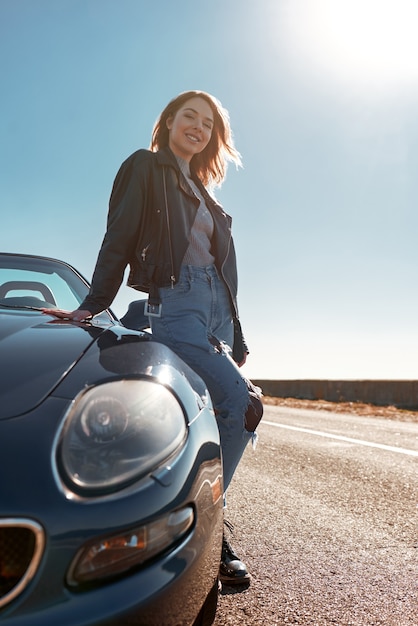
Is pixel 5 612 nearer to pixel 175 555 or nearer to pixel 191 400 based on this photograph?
pixel 175 555

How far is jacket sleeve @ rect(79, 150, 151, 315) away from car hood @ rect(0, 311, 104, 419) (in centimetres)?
33

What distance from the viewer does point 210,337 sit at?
2395 mm

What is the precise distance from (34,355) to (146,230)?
1034mm

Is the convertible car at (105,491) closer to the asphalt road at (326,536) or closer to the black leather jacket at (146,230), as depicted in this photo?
the asphalt road at (326,536)

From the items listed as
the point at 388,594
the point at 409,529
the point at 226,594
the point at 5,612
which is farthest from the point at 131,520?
the point at 409,529

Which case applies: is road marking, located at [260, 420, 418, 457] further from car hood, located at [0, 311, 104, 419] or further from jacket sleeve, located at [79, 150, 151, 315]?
car hood, located at [0, 311, 104, 419]

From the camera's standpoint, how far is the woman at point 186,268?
225 centimetres

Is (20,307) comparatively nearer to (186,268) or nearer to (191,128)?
(186,268)

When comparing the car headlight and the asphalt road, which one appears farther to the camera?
the asphalt road

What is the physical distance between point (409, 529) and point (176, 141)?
2.23 meters

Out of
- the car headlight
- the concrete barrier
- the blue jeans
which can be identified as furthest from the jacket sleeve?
the concrete barrier

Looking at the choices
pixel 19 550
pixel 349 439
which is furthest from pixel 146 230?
pixel 349 439

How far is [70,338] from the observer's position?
1.81 metres

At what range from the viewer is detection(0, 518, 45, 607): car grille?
1108 millimetres
